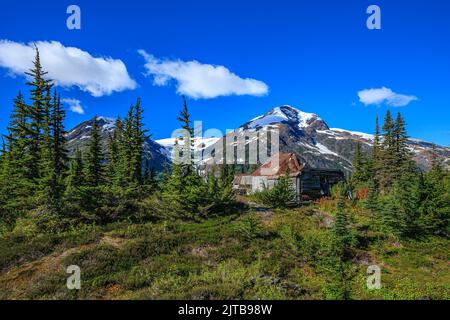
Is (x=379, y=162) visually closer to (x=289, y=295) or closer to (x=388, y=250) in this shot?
(x=388, y=250)

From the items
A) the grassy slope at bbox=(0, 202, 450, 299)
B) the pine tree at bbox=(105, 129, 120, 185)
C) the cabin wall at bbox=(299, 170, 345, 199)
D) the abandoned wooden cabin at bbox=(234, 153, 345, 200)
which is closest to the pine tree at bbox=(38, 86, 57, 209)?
the grassy slope at bbox=(0, 202, 450, 299)

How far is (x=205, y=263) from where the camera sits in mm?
15703

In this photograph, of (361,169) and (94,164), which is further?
(361,169)

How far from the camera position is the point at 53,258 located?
1577 centimetres

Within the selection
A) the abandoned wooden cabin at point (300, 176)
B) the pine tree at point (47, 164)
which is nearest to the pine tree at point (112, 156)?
the pine tree at point (47, 164)

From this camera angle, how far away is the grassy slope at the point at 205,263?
12375mm

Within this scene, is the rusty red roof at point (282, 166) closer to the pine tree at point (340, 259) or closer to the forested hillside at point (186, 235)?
the forested hillside at point (186, 235)

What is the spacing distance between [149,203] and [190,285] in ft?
40.5

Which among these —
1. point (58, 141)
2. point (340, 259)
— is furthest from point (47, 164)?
point (340, 259)

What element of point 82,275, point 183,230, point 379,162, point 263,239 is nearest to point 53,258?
point 82,275

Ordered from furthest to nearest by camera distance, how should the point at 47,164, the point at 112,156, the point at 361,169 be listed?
the point at 361,169
the point at 112,156
the point at 47,164

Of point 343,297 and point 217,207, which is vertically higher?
point 217,207

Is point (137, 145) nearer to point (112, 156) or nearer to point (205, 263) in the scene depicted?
point (112, 156)

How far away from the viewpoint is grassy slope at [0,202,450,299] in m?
12.4
